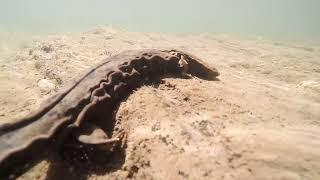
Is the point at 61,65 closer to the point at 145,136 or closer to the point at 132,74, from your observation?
the point at 132,74

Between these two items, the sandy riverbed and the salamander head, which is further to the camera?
the salamander head

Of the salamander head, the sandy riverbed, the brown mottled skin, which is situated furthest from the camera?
the salamander head

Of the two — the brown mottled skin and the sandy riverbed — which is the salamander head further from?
the sandy riverbed

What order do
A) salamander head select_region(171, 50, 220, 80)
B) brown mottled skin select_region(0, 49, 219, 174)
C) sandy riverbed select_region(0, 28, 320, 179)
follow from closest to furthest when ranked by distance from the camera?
brown mottled skin select_region(0, 49, 219, 174)
sandy riverbed select_region(0, 28, 320, 179)
salamander head select_region(171, 50, 220, 80)

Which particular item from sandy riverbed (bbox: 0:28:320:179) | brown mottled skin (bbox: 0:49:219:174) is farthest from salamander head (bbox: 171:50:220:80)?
sandy riverbed (bbox: 0:28:320:179)

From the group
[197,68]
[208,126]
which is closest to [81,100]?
[208,126]

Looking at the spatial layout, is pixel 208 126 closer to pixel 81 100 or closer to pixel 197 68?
pixel 81 100

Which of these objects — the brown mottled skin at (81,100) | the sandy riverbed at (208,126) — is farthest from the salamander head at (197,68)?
the sandy riverbed at (208,126)

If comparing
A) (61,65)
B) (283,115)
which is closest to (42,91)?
(61,65)

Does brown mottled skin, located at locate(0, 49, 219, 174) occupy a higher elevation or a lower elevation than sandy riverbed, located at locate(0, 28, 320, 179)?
higher
